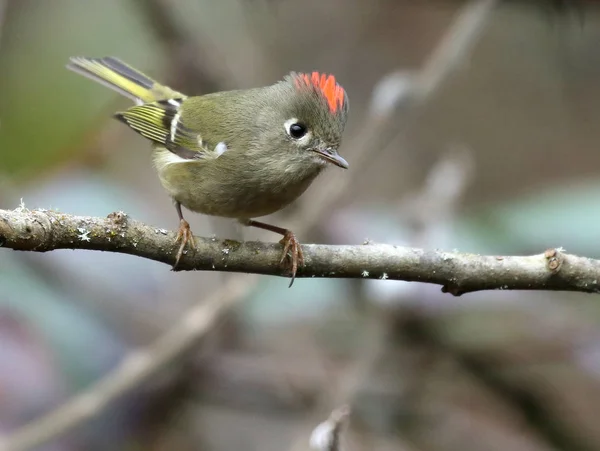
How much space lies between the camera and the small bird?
266 cm

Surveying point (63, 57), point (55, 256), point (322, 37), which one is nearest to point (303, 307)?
point (55, 256)

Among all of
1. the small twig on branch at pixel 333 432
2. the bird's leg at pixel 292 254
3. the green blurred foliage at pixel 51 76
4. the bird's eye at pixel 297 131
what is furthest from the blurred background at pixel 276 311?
the small twig on branch at pixel 333 432

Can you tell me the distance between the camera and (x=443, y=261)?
7.02 feet

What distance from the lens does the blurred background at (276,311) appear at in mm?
3277

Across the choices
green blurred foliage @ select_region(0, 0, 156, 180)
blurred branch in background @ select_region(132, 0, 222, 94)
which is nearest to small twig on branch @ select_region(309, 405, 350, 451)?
green blurred foliage @ select_region(0, 0, 156, 180)

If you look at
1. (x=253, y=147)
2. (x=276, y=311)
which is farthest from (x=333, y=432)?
(x=276, y=311)

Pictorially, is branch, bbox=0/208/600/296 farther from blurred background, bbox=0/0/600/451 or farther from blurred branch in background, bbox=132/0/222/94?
blurred branch in background, bbox=132/0/222/94

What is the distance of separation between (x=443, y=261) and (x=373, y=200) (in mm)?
3588

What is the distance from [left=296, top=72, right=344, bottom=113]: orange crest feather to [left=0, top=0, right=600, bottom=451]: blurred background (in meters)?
0.63

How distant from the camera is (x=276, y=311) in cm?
367

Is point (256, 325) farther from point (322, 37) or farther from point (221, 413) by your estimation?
point (322, 37)

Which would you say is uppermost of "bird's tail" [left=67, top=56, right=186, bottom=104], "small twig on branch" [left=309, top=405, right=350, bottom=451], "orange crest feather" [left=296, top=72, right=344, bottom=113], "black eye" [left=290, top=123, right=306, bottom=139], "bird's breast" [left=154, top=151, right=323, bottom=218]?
"bird's tail" [left=67, top=56, right=186, bottom=104]

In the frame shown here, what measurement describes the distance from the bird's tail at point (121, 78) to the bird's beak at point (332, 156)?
109 cm

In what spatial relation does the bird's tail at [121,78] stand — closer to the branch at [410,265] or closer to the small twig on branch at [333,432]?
the branch at [410,265]
